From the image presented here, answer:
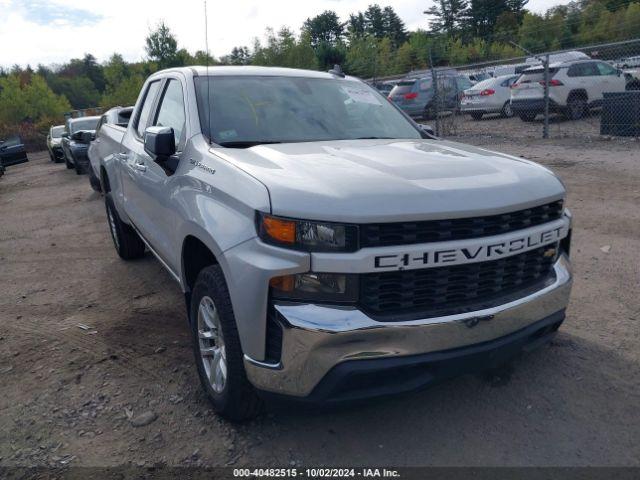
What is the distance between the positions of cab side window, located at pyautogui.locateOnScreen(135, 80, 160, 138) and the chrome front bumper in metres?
2.75

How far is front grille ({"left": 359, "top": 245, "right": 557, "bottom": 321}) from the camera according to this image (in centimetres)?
235

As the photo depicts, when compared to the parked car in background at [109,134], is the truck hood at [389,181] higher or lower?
higher

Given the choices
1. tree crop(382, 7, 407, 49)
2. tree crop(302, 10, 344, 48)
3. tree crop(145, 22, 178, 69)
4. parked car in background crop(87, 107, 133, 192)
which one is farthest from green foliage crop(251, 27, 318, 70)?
tree crop(382, 7, 407, 49)

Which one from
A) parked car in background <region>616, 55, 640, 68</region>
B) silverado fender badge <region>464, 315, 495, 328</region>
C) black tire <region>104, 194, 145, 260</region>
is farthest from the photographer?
parked car in background <region>616, 55, 640, 68</region>

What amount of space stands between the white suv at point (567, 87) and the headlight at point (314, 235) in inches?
535

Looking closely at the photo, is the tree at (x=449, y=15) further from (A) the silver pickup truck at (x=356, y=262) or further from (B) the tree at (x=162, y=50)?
(A) the silver pickup truck at (x=356, y=262)

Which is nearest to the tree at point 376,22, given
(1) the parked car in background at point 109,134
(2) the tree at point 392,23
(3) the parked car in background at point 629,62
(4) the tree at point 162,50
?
(2) the tree at point 392,23

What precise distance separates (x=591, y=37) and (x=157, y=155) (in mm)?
46745

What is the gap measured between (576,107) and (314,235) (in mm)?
14647

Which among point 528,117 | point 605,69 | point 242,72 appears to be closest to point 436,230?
point 242,72

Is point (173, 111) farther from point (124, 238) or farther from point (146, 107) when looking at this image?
point (124, 238)

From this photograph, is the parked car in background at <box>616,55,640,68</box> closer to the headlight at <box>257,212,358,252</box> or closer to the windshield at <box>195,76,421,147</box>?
the windshield at <box>195,76,421,147</box>

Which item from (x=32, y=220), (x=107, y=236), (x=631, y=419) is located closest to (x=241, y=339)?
(x=631, y=419)

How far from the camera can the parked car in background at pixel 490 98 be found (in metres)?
17.1
